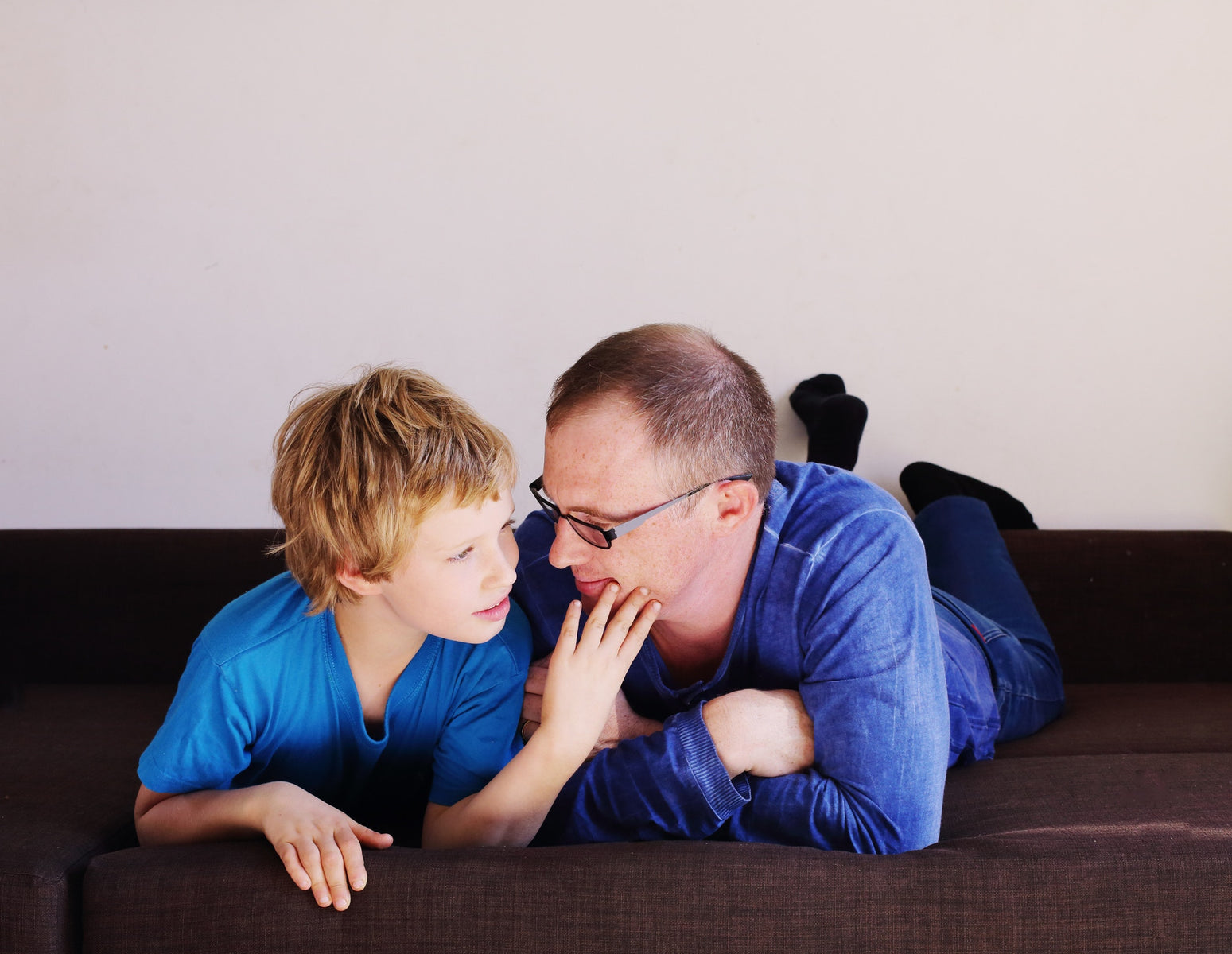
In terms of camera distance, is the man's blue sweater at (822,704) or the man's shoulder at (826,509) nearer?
the man's blue sweater at (822,704)

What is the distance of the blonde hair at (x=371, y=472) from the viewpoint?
3.80 ft

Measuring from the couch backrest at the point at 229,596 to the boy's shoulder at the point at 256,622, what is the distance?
773 mm

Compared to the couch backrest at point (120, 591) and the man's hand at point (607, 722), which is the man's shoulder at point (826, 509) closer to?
the man's hand at point (607, 722)

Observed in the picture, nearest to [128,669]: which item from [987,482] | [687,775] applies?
[687,775]

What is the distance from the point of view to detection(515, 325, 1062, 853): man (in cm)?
122

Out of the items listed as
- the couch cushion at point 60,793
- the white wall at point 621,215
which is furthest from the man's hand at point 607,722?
the white wall at point 621,215

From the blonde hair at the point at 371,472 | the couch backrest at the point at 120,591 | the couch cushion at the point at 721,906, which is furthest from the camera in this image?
the couch backrest at the point at 120,591

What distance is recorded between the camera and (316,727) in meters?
1.27

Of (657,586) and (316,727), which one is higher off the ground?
(657,586)

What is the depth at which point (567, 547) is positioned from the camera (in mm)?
1272

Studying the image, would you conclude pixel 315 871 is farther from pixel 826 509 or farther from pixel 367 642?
pixel 826 509

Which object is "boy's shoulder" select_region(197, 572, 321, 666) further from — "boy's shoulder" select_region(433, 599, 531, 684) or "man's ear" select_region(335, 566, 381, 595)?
"boy's shoulder" select_region(433, 599, 531, 684)

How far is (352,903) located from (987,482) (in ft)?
6.18

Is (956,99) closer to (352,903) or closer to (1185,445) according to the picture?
(1185,445)
